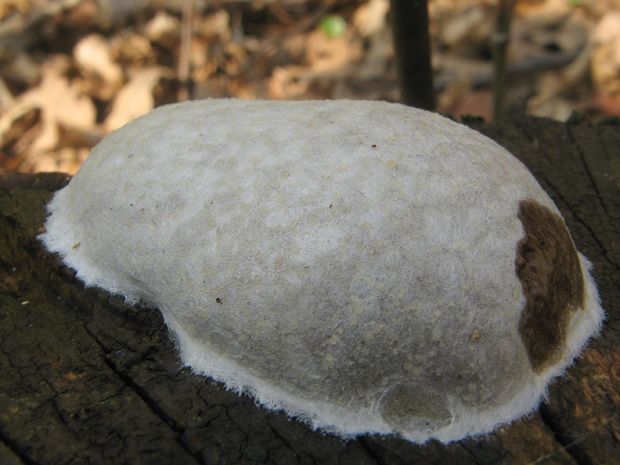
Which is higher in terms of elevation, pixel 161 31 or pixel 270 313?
pixel 270 313

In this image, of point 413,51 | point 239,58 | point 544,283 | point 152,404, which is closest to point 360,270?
point 544,283

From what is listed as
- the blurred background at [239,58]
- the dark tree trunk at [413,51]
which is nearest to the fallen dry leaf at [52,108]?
the blurred background at [239,58]

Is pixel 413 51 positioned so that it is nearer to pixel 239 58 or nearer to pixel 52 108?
pixel 239 58

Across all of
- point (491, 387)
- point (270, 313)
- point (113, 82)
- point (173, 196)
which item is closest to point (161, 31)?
point (113, 82)

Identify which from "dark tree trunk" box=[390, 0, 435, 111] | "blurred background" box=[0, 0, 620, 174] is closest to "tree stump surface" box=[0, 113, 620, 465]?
"dark tree trunk" box=[390, 0, 435, 111]

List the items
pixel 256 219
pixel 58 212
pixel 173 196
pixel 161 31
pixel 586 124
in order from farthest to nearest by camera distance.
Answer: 1. pixel 161 31
2. pixel 586 124
3. pixel 58 212
4. pixel 173 196
5. pixel 256 219

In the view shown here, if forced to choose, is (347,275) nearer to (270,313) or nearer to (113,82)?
(270,313)

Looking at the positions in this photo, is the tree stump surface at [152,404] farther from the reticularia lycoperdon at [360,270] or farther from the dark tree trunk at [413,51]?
the dark tree trunk at [413,51]
